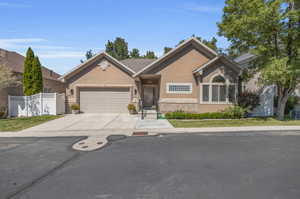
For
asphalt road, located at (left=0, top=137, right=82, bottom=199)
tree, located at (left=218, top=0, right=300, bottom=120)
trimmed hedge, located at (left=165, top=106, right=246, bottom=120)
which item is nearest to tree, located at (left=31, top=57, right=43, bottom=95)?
asphalt road, located at (left=0, top=137, right=82, bottom=199)

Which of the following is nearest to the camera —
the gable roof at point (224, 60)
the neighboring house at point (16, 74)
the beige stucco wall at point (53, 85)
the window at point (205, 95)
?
the gable roof at point (224, 60)

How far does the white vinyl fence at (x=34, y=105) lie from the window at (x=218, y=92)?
1296cm

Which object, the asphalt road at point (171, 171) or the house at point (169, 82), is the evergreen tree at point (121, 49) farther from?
the asphalt road at point (171, 171)

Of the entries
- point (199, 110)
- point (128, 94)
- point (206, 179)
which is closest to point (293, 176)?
point (206, 179)

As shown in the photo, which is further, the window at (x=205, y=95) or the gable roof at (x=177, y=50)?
the gable roof at (x=177, y=50)

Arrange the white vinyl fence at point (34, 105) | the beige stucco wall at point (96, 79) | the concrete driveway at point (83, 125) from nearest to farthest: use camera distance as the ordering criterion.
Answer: the concrete driveway at point (83, 125)
the white vinyl fence at point (34, 105)
the beige stucco wall at point (96, 79)

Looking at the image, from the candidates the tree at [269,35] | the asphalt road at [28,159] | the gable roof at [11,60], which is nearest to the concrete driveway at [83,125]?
the asphalt road at [28,159]

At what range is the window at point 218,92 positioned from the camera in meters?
14.4

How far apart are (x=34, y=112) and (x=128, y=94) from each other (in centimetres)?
832

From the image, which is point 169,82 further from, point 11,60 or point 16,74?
point 11,60

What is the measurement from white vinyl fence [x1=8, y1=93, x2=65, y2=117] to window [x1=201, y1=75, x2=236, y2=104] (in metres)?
13.0

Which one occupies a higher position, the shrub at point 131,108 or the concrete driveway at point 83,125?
the shrub at point 131,108

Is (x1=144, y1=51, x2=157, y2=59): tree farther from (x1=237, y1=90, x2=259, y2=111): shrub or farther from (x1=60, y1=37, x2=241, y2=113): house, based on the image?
(x1=237, y1=90, x2=259, y2=111): shrub

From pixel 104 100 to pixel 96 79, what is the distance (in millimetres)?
2137
